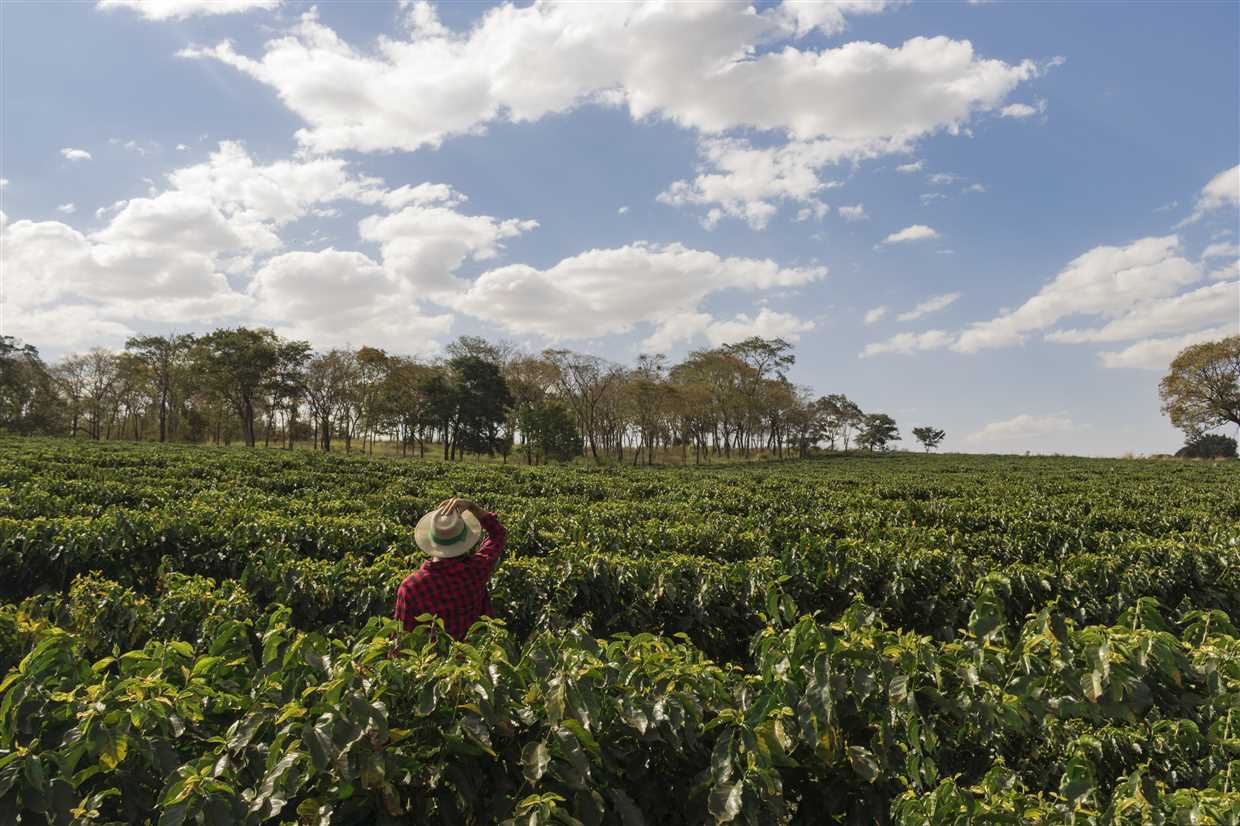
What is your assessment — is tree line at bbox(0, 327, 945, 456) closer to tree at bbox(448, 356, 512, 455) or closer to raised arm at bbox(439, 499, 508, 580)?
tree at bbox(448, 356, 512, 455)

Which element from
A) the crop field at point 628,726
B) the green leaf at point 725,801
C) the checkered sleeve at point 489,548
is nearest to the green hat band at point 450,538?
the checkered sleeve at point 489,548

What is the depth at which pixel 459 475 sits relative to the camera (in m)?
24.6

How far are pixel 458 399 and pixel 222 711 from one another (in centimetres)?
5479

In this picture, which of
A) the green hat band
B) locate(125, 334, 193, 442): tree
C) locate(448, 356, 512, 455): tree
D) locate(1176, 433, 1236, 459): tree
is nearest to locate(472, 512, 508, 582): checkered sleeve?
the green hat band

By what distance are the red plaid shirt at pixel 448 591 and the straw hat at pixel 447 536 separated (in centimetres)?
13

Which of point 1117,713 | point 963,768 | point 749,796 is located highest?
point 1117,713

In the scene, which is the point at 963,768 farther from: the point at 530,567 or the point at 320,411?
the point at 320,411

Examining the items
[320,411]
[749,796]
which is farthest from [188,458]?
[320,411]

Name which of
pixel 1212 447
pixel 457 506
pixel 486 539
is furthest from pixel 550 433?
pixel 1212 447

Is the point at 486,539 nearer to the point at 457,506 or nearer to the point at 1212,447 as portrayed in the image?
the point at 457,506

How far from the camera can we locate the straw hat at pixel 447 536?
15.8 ft

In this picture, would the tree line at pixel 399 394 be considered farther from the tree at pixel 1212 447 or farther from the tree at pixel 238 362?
the tree at pixel 1212 447

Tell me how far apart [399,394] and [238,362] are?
1312cm

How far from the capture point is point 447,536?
4809mm
